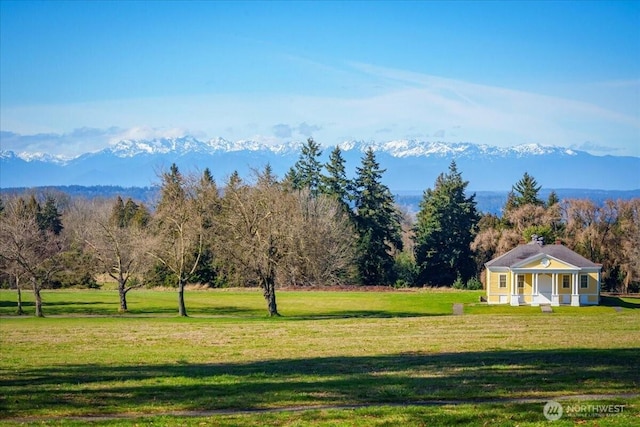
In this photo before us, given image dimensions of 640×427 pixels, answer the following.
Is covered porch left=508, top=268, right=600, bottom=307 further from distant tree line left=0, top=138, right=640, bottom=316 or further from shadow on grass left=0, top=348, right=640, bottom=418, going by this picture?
shadow on grass left=0, top=348, right=640, bottom=418

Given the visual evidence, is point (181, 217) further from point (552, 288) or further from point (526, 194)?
point (526, 194)

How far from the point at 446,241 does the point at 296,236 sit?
4518 cm

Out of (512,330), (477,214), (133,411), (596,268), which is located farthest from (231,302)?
(133,411)

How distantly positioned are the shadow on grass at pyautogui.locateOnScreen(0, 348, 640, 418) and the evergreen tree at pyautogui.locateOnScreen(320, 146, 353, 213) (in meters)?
66.4

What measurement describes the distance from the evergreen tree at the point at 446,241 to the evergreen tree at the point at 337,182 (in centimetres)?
1063

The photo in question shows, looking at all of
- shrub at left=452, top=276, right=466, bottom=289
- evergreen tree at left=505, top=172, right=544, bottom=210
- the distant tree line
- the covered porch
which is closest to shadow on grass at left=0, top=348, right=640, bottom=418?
the distant tree line

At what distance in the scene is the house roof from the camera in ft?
195

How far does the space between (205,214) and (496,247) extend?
4418cm

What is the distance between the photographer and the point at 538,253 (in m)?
60.6

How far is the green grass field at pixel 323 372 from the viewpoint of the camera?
1474 cm

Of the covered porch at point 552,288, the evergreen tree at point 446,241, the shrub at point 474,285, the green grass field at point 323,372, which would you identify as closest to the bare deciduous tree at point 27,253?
the green grass field at point 323,372

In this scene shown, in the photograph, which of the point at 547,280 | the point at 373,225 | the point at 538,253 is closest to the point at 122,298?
the point at 538,253

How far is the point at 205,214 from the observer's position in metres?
52.1

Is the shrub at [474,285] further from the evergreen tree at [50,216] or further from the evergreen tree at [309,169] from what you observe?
the evergreen tree at [50,216]
